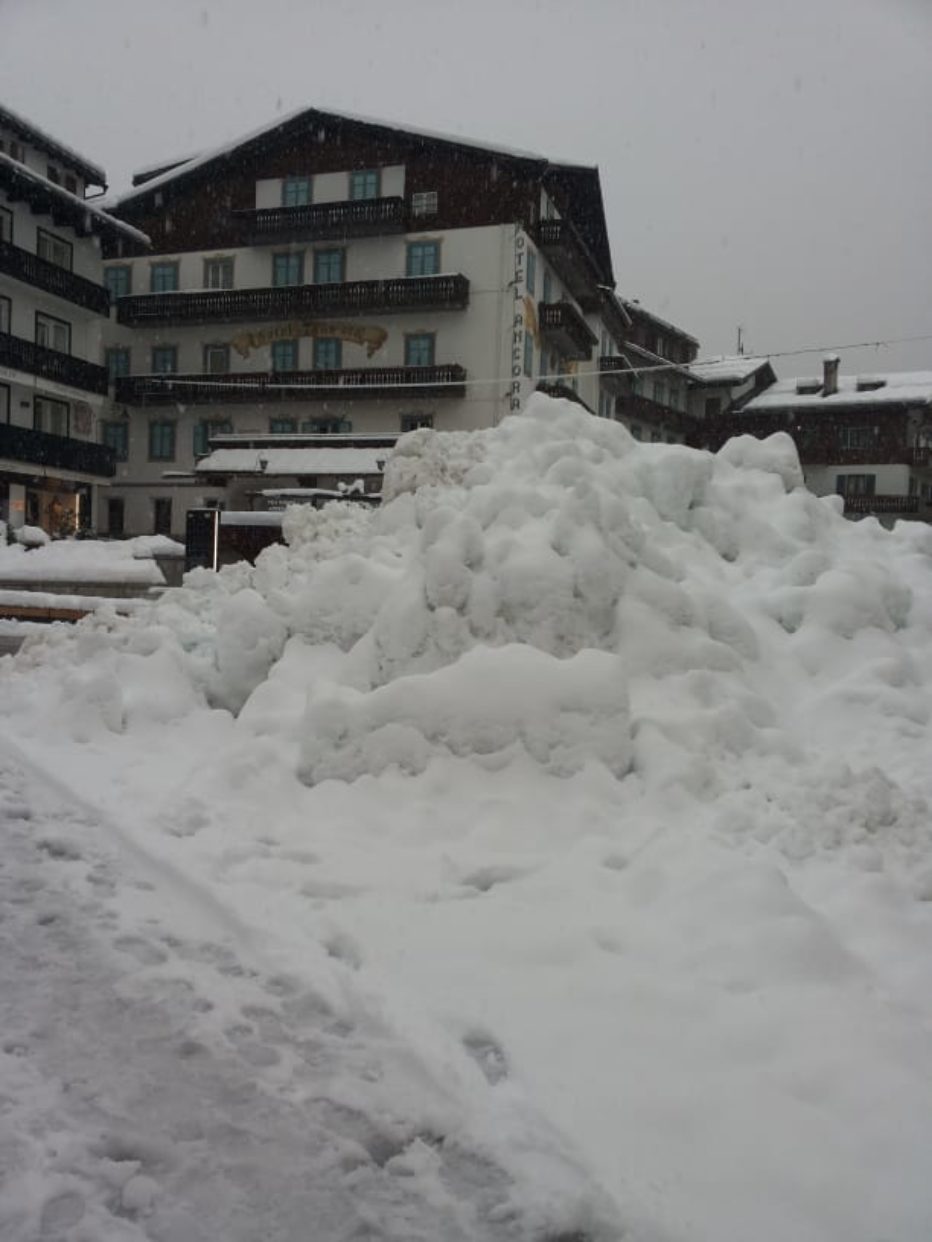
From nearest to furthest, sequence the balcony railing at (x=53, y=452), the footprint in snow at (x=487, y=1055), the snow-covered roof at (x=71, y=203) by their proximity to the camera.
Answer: the footprint in snow at (x=487, y=1055), the snow-covered roof at (x=71, y=203), the balcony railing at (x=53, y=452)

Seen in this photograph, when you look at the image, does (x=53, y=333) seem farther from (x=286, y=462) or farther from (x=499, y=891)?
(x=499, y=891)

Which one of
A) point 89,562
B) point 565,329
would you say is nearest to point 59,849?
point 89,562

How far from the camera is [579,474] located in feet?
23.5

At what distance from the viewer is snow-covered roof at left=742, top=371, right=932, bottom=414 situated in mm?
44312

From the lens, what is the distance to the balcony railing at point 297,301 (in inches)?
1216

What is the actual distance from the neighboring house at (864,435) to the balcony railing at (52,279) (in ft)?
97.6

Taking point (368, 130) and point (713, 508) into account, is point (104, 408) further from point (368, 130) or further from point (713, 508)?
point (713, 508)

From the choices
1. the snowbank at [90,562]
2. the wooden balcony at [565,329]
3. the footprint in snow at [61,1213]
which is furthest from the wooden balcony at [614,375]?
the footprint in snow at [61,1213]

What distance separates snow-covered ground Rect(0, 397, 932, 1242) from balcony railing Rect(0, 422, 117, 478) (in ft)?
72.9

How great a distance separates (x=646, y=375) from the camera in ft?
151

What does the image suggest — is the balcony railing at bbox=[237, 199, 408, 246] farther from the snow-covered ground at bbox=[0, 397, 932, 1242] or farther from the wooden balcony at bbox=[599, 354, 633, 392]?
the snow-covered ground at bbox=[0, 397, 932, 1242]

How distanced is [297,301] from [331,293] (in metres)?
1.28

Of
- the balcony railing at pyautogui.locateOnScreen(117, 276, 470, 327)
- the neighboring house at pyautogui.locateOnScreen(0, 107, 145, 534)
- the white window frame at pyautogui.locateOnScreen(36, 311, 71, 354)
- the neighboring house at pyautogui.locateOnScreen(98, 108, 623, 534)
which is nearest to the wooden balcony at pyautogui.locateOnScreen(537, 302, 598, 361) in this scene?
the neighboring house at pyautogui.locateOnScreen(98, 108, 623, 534)

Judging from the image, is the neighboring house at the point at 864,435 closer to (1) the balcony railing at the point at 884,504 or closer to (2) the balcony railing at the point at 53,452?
(1) the balcony railing at the point at 884,504
